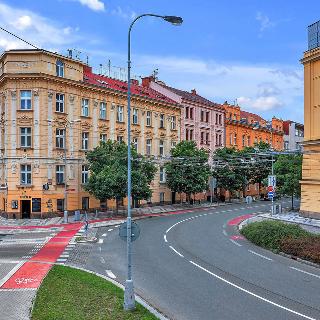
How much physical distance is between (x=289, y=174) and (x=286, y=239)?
23937mm

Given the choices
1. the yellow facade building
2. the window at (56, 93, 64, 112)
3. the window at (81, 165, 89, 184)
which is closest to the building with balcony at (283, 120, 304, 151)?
the yellow facade building

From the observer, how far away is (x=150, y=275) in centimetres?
2114

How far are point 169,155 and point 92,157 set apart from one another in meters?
15.1

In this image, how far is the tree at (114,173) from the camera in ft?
149

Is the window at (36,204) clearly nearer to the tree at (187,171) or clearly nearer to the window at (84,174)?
the window at (84,174)

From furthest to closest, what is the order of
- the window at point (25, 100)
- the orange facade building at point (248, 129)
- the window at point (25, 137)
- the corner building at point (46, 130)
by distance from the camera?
the orange facade building at point (248, 129), the window at point (25, 137), the window at point (25, 100), the corner building at point (46, 130)

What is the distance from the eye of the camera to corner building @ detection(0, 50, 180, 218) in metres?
46.3

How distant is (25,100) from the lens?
153ft

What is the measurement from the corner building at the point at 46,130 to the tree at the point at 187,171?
9.79 m

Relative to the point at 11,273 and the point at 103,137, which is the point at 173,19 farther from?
the point at 103,137

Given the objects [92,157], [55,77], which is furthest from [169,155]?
[55,77]

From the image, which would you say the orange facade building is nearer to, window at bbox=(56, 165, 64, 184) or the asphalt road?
window at bbox=(56, 165, 64, 184)

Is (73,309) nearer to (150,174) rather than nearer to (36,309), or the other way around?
(36,309)

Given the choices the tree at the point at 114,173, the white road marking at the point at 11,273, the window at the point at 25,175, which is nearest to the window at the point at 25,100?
the window at the point at 25,175
